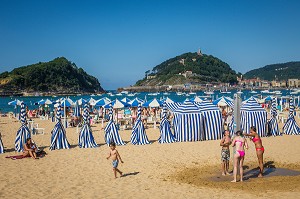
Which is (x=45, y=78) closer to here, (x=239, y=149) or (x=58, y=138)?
(x=58, y=138)

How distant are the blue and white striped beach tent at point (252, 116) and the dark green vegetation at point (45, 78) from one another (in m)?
133

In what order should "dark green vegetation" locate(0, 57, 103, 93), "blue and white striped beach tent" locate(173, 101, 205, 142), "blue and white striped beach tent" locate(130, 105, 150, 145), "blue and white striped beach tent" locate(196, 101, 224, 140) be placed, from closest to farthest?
1. "blue and white striped beach tent" locate(130, 105, 150, 145)
2. "blue and white striped beach tent" locate(173, 101, 205, 142)
3. "blue and white striped beach tent" locate(196, 101, 224, 140)
4. "dark green vegetation" locate(0, 57, 103, 93)

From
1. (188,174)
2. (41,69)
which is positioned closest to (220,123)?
(188,174)

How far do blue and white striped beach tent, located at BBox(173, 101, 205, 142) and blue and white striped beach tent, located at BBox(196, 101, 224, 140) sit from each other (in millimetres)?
376

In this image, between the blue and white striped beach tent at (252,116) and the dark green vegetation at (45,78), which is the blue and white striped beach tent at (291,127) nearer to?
the blue and white striped beach tent at (252,116)

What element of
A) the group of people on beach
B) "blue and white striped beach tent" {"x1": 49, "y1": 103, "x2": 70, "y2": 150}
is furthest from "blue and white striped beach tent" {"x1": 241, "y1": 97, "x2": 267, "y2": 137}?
"blue and white striped beach tent" {"x1": 49, "y1": 103, "x2": 70, "y2": 150}

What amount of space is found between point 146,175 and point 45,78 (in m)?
148

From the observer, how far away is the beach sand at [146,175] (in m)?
8.57

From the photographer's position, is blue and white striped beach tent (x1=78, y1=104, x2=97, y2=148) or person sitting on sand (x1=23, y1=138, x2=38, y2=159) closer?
person sitting on sand (x1=23, y1=138, x2=38, y2=159)

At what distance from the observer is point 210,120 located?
706 inches

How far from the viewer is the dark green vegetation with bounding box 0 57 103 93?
143 meters

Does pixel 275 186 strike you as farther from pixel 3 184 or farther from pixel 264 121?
pixel 264 121

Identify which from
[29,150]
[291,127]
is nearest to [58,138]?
[29,150]

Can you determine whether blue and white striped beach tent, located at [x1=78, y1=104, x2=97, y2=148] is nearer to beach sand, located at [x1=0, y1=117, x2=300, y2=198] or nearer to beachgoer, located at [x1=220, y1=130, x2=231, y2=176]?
beach sand, located at [x1=0, y1=117, x2=300, y2=198]
